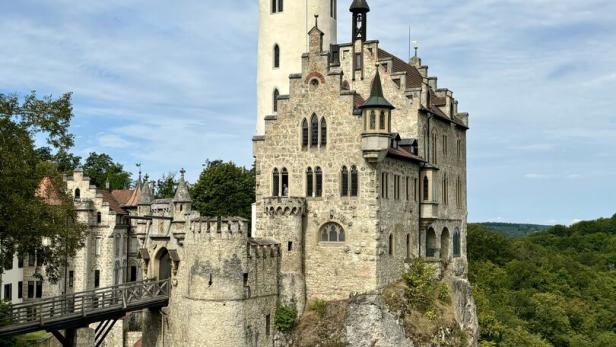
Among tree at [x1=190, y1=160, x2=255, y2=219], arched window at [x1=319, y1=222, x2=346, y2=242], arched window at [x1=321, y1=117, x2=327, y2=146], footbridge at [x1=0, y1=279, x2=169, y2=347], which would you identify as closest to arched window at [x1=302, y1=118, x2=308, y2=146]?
arched window at [x1=321, y1=117, x2=327, y2=146]

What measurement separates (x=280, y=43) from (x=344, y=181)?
1883cm

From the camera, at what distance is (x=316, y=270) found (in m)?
43.7

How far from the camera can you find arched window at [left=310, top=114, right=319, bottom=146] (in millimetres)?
43906

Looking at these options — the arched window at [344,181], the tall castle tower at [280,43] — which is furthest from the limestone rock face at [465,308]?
the tall castle tower at [280,43]

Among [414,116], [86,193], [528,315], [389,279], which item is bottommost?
[528,315]

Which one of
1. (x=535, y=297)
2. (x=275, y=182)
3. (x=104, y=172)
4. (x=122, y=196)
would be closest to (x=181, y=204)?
(x=275, y=182)

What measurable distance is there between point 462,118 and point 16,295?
3689 centimetres

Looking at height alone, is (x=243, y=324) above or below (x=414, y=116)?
below

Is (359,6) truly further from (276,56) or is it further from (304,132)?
(304,132)

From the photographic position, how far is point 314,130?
145ft

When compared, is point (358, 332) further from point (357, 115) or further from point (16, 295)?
point (16, 295)

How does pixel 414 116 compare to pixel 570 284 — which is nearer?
pixel 414 116

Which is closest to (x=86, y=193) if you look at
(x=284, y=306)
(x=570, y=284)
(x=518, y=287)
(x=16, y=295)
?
(x=16, y=295)

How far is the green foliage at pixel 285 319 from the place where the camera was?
4222 cm
